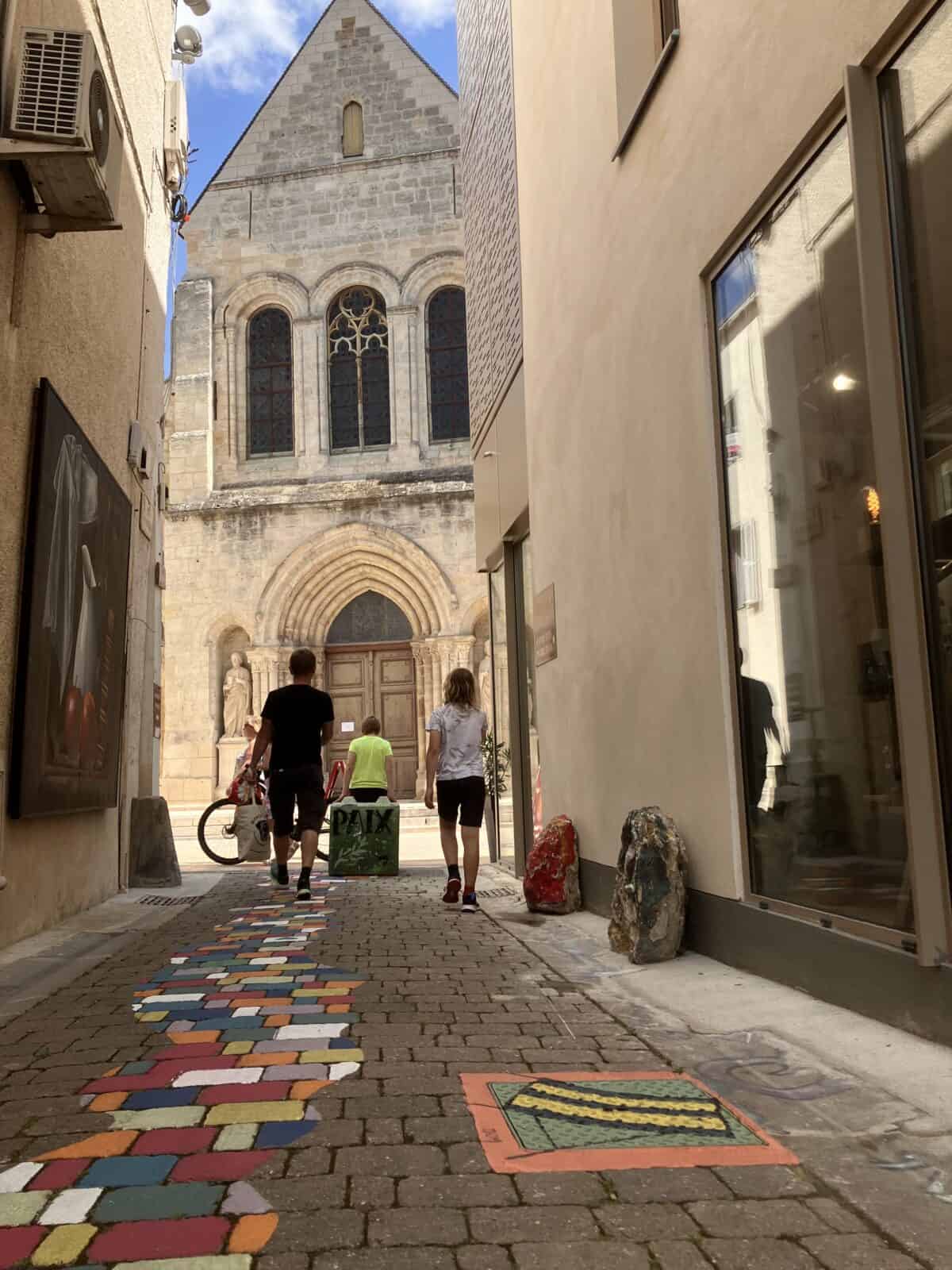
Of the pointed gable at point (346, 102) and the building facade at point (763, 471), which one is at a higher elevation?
the pointed gable at point (346, 102)

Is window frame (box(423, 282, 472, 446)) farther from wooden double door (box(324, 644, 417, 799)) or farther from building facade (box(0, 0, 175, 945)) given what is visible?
building facade (box(0, 0, 175, 945))

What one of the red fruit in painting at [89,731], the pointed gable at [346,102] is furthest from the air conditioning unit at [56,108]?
the pointed gable at [346,102]

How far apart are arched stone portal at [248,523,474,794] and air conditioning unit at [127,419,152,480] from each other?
1150 cm

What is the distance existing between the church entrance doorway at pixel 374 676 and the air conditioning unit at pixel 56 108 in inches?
657

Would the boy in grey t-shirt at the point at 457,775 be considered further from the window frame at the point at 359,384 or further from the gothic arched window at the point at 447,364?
the window frame at the point at 359,384

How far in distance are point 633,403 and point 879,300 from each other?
244cm

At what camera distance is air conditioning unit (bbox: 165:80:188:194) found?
10.1 meters

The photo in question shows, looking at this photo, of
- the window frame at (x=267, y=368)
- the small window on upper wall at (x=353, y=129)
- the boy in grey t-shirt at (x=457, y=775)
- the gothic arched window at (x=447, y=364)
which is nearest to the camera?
the boy in grey t-shirt at (x=457, y=775)

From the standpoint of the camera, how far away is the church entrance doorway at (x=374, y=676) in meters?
21.5

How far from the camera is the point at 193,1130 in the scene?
102 inches

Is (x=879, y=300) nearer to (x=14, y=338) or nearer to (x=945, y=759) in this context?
(x=945, y=759)

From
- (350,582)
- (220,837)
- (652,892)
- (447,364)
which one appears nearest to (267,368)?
(447,364)

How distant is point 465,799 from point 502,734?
347 centimetres

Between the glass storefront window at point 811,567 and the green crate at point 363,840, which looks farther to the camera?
the green crate at point 363,840
